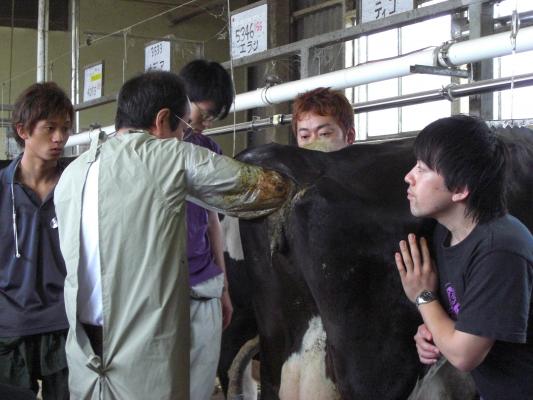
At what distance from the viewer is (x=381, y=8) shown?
275cm

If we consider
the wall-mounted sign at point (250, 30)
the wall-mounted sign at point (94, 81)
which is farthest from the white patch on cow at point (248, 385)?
the wall-mounted sign at point (94, 81)

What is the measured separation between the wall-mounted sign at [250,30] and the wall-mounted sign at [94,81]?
2.00 meters

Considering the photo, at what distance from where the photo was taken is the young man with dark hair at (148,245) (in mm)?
1371

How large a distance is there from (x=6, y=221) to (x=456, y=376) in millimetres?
1128

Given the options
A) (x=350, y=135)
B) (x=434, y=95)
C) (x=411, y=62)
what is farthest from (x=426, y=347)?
(x=411, y=62)

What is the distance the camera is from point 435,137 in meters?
1.25

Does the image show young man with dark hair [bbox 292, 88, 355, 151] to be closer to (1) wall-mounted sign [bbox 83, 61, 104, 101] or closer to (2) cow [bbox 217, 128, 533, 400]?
(2) cow [bbox 217, 128, 533, 400]

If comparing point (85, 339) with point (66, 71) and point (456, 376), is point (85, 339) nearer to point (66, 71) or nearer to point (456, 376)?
point (456, 376)

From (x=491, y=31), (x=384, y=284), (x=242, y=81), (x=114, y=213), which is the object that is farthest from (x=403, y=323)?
(x=242, y=81)

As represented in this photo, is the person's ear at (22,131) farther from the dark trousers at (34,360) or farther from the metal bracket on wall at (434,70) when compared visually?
the metal bracket on wall at (434,70)

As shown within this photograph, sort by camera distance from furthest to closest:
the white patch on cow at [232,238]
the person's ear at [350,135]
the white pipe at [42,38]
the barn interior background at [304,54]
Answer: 1. the white pipe at [42,38]
2. the barn interior background at [304,54]
3. the person's ear at [350,135]
4. the white patch on cow at [232,238]

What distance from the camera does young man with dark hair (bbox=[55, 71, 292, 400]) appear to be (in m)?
1.37

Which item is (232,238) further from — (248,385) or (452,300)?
(452,300)

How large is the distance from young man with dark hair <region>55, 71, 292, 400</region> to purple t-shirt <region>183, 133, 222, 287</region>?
28cm
